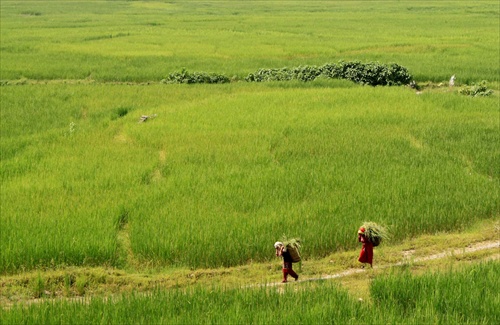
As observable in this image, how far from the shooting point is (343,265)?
6504 mm

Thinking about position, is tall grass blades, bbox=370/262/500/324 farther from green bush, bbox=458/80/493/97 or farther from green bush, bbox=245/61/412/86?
green bush, bbox=245/61/412/86

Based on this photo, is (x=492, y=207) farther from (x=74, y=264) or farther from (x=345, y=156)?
(x=74, y=264)

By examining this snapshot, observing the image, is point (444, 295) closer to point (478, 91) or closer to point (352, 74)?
point (478, 91)

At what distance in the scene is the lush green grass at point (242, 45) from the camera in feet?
67.9

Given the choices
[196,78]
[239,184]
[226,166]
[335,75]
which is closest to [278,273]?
[239,184]

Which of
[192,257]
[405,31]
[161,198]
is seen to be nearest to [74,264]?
[192,257]

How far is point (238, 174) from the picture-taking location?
8898 mm

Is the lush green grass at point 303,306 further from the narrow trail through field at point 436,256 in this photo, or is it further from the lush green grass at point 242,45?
the lush green grass at point 242,45

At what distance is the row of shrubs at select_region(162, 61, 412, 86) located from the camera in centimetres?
1725

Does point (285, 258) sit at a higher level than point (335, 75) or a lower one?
lower

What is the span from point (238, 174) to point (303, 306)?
4200mm

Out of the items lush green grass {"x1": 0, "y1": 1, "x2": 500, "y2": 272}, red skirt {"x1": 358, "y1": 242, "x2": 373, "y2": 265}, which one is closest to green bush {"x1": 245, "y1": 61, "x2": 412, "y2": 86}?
lush green grass {"x1": 0, "y1": 1, "x2": 500, "y2": 272}

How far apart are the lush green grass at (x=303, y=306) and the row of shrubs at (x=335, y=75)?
12439mm

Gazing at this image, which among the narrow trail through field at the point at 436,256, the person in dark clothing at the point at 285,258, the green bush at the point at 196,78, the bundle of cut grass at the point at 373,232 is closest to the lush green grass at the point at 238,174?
the narrow trail through field at the point at 436,256
